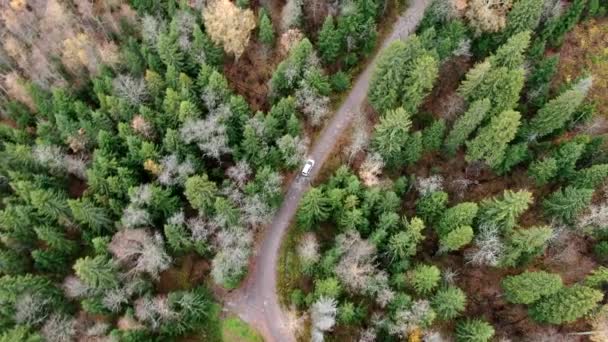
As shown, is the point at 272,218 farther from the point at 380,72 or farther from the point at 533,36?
the point at 533,36

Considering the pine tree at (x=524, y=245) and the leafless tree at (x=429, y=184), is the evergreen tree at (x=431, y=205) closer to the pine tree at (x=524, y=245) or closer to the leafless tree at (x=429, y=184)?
the leafless tree at (x=429, y=184)

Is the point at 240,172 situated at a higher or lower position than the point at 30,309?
lower

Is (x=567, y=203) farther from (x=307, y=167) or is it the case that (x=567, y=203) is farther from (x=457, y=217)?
(x=307, y=167)

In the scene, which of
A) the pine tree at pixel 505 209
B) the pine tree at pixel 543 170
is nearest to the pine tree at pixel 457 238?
the pine tree at pixel 505 209

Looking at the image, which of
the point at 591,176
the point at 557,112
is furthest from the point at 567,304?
the point at 557,112

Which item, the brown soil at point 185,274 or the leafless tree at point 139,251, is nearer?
the leafless tree at point 139,251

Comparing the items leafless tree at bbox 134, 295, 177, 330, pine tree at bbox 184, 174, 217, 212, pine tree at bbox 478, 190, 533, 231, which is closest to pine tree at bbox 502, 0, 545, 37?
pine tree at bbox 478, 190, 533, 231

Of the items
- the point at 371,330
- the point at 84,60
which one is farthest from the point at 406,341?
the point at 84,60

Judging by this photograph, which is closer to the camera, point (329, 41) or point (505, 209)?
point (505, 209)
